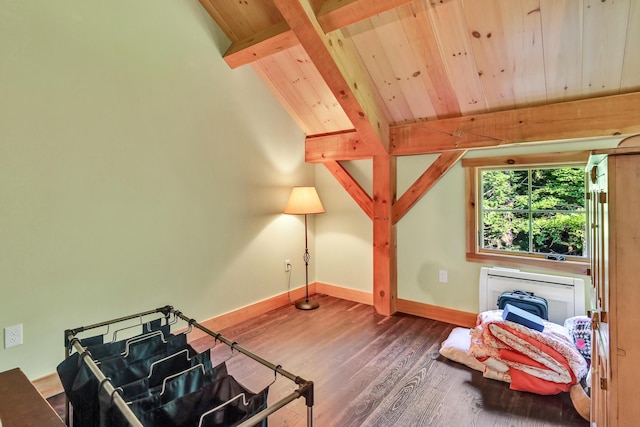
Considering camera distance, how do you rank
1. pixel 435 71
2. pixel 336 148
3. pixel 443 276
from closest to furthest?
pixel 435 71 → pixel 443 276 → pixel 336 148

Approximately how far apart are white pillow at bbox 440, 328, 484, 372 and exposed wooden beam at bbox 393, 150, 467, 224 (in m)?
1.25

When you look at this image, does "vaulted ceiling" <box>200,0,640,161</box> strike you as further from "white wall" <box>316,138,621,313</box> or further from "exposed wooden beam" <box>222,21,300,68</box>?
"white wall" <box>316,138,621,313</box>

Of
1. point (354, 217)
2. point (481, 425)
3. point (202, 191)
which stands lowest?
point (481, 425)

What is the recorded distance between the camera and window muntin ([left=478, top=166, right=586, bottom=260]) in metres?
2.74

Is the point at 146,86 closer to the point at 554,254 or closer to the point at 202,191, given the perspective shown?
the point at 202,191

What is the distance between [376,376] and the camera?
2336 mm

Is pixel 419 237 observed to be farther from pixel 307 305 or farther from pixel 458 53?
pixel 458 53

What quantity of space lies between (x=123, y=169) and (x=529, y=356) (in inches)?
126

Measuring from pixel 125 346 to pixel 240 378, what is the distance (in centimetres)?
107

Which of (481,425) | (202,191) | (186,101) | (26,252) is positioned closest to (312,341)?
(481,425)

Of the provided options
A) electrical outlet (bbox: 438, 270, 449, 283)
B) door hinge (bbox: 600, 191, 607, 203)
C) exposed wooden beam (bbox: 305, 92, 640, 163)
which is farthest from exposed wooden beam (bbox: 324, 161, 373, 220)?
door hinge (bbox: 600, 191, 607, 203)

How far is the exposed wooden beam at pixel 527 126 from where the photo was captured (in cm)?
229

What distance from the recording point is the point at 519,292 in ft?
9.20

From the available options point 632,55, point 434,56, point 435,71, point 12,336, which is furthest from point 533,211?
point 12,336
